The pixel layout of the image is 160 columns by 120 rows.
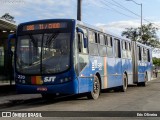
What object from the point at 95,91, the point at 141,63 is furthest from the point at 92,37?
the point at 141,63

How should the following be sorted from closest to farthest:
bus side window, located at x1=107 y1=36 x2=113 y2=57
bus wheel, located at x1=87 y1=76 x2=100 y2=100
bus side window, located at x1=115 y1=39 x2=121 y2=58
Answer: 1. bus wheel, located at x1=87 y1=76 x2=100 y2=100
2. bus side window, located at x1=107 y1=36 x2=113 y2=57
3. bus side window, located at x1=115 y1=39 x2=121 y2=58

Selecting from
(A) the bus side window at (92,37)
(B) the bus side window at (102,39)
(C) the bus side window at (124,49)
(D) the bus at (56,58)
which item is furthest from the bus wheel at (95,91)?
(C) the bus side window at (124,49)

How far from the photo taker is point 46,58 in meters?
14.5

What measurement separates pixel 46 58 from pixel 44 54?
17 centimetres

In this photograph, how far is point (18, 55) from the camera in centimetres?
1507

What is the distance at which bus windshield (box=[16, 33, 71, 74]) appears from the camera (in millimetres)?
14328

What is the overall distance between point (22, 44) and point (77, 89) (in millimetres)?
2736

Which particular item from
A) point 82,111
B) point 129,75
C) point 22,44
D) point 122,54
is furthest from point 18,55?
point 129,75

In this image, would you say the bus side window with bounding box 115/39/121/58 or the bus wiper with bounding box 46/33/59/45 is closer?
the bus wiper with bounding box 46/33/59/45

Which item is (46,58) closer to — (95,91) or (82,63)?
(82,63)

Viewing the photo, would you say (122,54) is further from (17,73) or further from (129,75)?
(17,73)

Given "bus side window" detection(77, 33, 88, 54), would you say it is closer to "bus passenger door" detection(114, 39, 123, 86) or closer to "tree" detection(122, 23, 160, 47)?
"bus passenger door" detection(114, 39, 123, 86)

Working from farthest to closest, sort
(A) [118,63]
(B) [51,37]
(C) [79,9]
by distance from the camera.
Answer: (C) [79,9] < (A) [118,63] < (B) [51,37]

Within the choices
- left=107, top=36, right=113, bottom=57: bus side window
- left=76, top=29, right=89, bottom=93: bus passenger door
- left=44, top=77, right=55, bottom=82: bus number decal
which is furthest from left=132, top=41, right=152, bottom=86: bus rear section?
left=44, top=77, right=55, bottom=82: bus number decal
